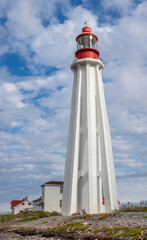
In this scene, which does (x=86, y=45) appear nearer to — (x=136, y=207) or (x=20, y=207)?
(x=136, y=207)

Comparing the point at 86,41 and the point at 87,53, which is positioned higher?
the point at 86,41

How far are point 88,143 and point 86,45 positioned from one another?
1216 cm

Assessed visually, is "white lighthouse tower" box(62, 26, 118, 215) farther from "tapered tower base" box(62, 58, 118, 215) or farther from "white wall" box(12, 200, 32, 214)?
"white wall" box(12, 200, 32, 214)

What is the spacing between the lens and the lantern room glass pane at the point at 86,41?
30422mm

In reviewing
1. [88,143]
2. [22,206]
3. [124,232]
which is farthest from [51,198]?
[124,232]

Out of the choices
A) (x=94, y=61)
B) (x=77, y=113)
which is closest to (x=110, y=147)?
(x=77, y=113)

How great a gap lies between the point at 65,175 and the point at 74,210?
4319 millimetres

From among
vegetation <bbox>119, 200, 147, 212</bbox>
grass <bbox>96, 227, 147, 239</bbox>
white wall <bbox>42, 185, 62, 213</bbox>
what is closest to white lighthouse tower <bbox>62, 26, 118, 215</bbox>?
vegetation <bbox>119, 200, 147, 212</bbox>

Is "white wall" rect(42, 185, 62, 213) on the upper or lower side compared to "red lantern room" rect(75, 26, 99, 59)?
lower

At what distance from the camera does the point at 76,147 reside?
26562 mm

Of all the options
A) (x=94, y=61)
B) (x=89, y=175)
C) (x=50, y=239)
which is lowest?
(x=50, y=239)

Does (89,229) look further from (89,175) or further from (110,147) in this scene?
(110,147)

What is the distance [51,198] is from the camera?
4378cm

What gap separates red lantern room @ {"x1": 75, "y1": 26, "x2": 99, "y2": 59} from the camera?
1172 inches
